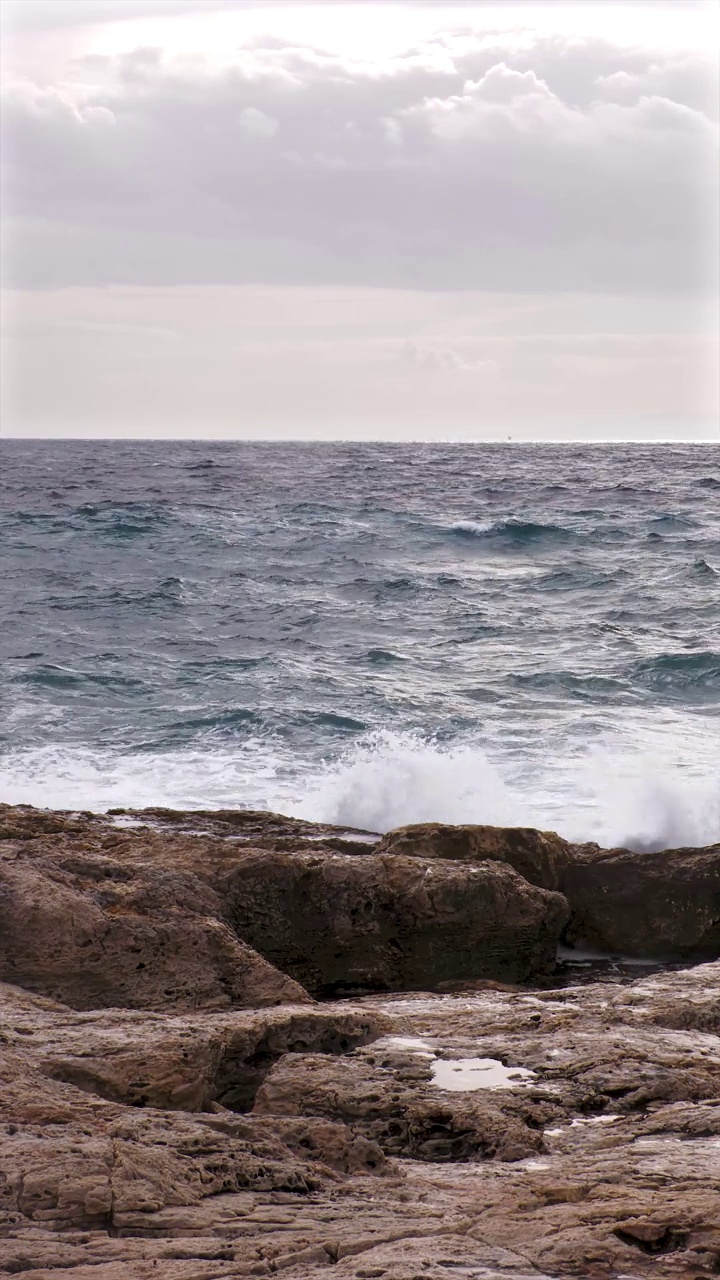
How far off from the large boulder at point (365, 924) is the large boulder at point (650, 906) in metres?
0.80

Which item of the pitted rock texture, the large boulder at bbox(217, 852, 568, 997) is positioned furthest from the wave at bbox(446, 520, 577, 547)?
the pitted rock texture

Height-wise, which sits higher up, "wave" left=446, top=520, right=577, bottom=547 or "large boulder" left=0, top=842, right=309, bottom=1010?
"wave" left=446, top=520, right=577, bottom=547

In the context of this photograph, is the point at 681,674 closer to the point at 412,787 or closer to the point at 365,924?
the point at 412,787

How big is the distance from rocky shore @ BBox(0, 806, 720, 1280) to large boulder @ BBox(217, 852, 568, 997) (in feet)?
0.04

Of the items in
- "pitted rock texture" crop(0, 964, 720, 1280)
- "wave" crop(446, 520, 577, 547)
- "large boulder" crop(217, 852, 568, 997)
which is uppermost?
"wave" crop(446, 520, 577, 547)

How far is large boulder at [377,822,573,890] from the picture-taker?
245 inches

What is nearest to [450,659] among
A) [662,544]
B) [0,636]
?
[0,636]

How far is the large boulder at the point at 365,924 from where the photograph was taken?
17.7ft

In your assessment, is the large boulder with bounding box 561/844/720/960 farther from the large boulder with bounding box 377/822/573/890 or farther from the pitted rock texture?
the pitted rock texture

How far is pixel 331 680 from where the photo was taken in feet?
42.0

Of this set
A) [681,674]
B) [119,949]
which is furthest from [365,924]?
[681,674]

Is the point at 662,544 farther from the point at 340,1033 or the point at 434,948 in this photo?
the point at 340,1033

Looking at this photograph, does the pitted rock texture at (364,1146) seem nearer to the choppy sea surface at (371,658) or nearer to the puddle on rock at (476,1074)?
the puddle on rock at (476,1074)

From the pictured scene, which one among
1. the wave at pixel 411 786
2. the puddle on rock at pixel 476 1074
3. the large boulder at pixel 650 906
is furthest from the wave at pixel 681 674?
the puddle on rock at pixel 476 1074
